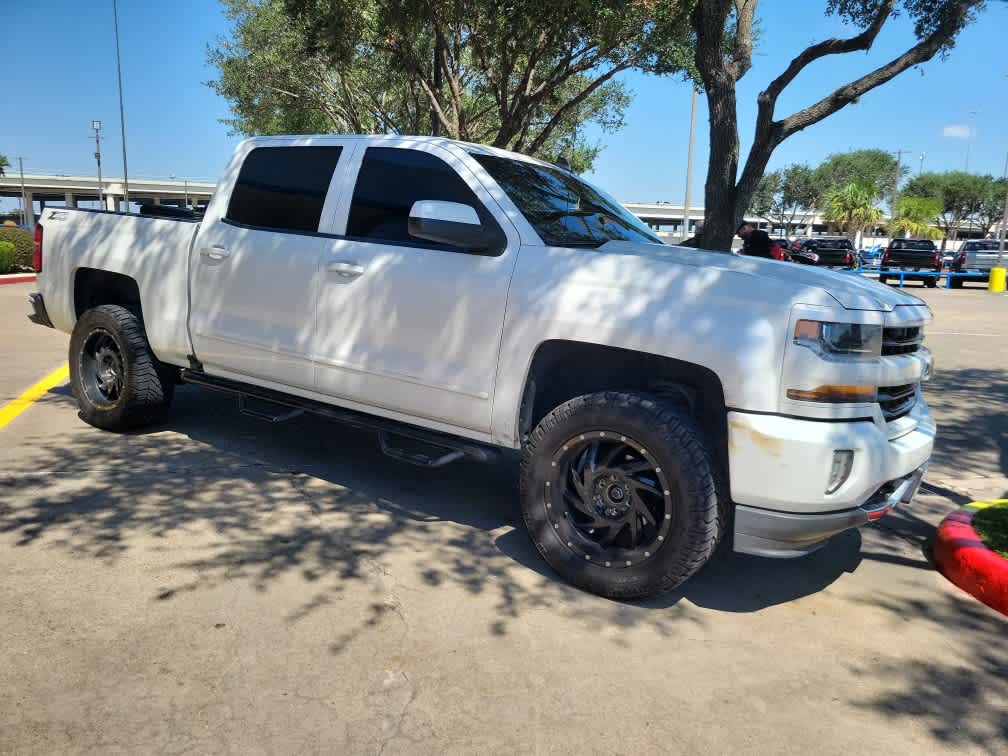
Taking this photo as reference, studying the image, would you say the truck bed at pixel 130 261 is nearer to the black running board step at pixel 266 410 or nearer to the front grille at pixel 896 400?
the black running board step at pixel 266 410

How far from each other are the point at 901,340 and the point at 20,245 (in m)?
25.1

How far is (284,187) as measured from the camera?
5039mm

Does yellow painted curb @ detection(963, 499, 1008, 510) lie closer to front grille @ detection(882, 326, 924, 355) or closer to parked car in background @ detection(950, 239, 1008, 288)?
front grille @ detection(882, 326, 924, 355)

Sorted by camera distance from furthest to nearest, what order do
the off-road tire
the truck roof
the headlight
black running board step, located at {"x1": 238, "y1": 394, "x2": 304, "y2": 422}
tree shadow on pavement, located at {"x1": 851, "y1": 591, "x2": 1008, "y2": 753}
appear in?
the off-road tire < black running board step, located at {"x1": 238, "y1": 394, "x2": 304, "y2": 422} < the truck roof < the headlight < tree shadow on pavement, located at {"x1": 851, "y1": 591, "x2": 1008, "y2": 753}

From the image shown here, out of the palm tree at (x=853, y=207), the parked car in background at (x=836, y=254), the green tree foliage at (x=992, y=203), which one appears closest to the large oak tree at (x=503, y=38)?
the parked car in background at (x=836, y=254)

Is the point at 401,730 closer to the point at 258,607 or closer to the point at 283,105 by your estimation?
the point at 258,607

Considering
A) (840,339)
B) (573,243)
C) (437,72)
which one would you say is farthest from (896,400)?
(437,72)

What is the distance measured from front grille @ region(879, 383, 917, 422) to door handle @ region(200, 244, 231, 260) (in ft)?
12.1

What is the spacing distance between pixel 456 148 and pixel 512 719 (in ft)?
9.35

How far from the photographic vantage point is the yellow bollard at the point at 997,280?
94.6 feet

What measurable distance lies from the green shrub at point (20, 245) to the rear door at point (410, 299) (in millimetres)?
22235

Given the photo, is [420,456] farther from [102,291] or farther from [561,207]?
[102,291]

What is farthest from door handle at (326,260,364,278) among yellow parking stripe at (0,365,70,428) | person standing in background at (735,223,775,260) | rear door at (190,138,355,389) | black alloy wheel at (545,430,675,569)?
person standing in background at (735,223,775,260)

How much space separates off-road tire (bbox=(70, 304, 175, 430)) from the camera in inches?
222
